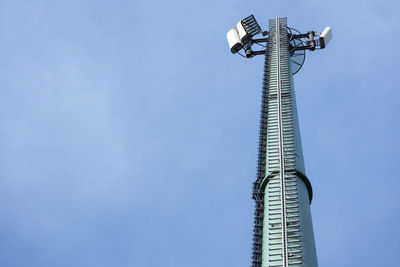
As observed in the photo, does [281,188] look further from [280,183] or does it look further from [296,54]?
[296,54]

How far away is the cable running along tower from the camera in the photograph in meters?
24.5

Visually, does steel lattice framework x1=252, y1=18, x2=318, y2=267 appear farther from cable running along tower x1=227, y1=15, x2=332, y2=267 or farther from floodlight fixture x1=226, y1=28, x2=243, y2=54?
floodlight fixture x1=226, y1=28, x2=243, y2=54

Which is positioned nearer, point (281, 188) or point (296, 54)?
point (281, 188)

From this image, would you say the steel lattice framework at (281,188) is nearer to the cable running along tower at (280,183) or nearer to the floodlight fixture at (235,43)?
the cable running along tower at (280,183)

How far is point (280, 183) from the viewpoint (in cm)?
2766

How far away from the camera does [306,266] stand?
23328 mm

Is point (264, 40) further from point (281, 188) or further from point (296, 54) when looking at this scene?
point (281, 188)

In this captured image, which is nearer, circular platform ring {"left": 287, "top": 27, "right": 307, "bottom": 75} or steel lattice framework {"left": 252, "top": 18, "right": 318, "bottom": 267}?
steel lattice framework {"left": 252, "top": 18, "right": 318, "bottom": 267}

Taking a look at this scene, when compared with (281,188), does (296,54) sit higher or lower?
higher

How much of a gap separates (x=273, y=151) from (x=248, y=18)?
20672 millimetres

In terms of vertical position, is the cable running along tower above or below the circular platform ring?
below

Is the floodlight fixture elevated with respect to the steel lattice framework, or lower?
elevated

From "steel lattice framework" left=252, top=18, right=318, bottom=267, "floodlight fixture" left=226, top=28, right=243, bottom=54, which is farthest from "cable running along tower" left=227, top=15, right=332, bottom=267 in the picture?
"floodlight fixture" left=226, top=28, right=243, bottom=54

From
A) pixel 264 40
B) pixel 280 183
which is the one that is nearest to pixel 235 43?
pixel 264 40
